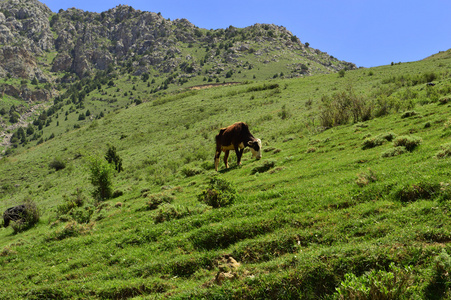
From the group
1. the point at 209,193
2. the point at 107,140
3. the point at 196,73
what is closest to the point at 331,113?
the point at 209,193

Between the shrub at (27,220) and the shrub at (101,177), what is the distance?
5.87 m

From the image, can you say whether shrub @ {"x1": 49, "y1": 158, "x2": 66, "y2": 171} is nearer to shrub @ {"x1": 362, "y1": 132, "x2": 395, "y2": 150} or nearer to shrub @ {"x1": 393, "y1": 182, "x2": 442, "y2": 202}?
shrub @ {"x1": 362, "y1": 132, "x2": 395, "y2": 150}

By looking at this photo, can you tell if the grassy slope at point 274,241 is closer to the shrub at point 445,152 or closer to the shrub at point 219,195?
the shrub at point 445,152

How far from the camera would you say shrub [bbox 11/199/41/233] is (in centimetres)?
2296

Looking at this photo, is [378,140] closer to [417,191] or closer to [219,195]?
[417,191]

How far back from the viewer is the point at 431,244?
6.04 metres

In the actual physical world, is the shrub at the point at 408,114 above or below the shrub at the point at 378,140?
above

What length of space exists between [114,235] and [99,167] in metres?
18.3

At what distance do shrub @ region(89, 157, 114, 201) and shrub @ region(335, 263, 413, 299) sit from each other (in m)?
27.8

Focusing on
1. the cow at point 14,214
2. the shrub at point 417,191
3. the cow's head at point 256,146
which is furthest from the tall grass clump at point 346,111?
the cow at point 14,214

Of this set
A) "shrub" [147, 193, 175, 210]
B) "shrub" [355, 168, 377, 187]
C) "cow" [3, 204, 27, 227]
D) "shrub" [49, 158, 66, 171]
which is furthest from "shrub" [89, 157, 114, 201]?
"shrub" [49, 158, 66, 171]

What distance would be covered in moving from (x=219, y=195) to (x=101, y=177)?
20.7 m

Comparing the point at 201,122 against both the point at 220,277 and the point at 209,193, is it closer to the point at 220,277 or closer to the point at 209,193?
the point at 209,193

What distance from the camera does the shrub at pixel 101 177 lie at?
93.4ft
